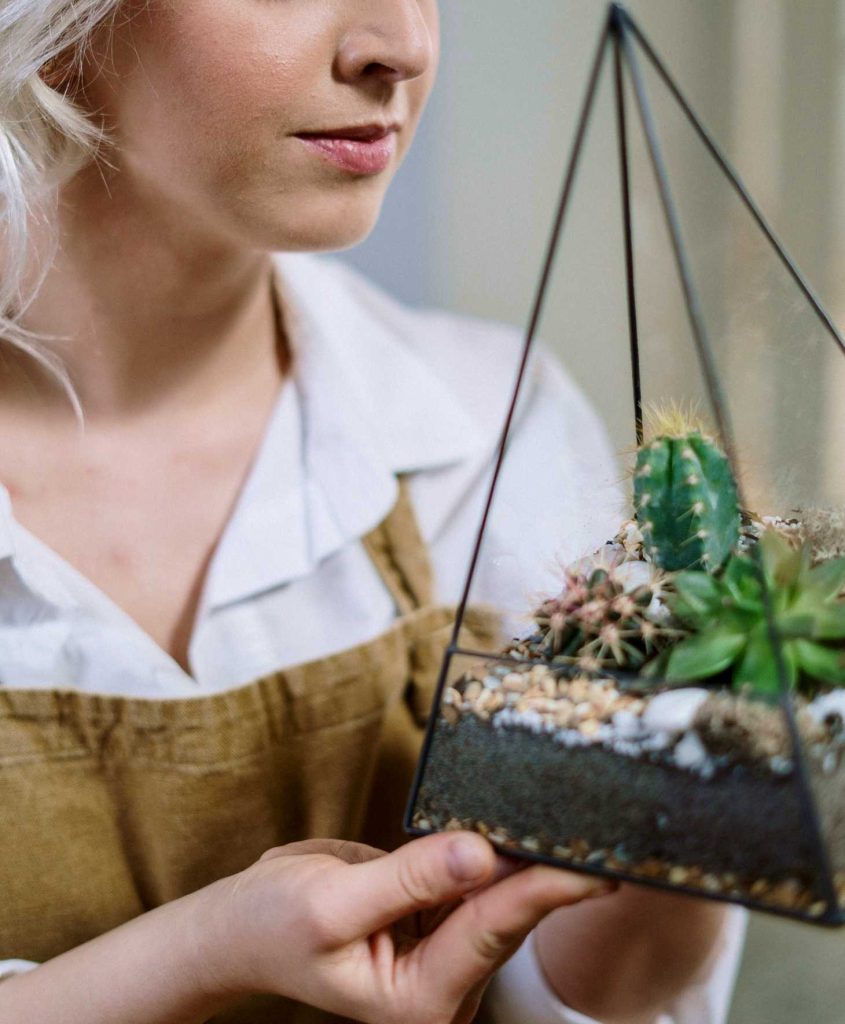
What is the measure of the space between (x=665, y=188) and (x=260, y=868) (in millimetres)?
368

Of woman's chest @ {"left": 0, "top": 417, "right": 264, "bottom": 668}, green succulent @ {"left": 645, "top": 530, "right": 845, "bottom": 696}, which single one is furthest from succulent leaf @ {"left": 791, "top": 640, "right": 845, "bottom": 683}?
woman's chest @ {"left": 0, "top": 417, "right": 264, "bottom": 668}

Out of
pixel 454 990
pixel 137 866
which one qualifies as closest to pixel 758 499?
pixel 454 990

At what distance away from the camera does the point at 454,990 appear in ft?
1.56

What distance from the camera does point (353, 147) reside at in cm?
60

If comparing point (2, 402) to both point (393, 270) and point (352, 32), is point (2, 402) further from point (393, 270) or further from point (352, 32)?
point (393, 270)

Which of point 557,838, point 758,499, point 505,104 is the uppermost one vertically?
point 505,104

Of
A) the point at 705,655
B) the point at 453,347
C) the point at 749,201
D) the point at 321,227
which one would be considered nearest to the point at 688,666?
the point at 705,655

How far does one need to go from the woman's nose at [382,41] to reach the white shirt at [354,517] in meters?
0.25

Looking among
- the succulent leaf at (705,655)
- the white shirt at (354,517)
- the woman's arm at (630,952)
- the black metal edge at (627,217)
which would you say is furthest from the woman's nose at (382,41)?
the woman's arm at (630,952)

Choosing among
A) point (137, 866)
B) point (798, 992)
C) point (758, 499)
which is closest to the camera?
point (758, 499)

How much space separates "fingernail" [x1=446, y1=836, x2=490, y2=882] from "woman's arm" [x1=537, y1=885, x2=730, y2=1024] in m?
0.22

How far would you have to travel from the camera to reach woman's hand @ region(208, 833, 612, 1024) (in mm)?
441

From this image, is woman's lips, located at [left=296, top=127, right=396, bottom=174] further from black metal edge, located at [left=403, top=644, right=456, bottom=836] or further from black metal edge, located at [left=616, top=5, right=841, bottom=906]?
black metal edge, located at [left=403, top=644, right=456, bottom=836]

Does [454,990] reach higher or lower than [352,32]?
lower
